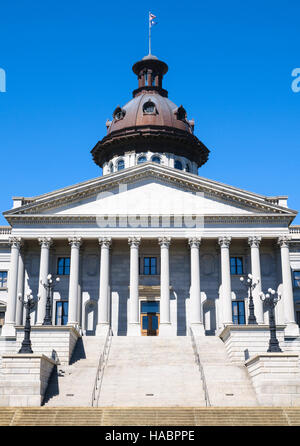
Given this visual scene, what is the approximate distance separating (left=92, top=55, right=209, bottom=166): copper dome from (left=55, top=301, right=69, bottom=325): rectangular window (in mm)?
21036

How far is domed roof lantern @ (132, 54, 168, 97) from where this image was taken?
75.1m

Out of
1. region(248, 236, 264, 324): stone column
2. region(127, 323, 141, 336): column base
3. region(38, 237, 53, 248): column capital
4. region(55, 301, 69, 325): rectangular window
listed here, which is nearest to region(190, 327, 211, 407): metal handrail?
region(127, 323, 141, 336): column base

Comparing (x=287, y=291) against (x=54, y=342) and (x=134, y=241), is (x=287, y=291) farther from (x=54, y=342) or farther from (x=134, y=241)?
(x=54, y=342)

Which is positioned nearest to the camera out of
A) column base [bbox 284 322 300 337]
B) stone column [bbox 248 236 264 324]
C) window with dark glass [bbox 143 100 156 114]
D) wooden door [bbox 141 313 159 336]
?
column base [bbox 284 322 300 337]

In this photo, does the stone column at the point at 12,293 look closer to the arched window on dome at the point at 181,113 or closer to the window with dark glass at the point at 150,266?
the window with dark glass at the point at 150,266

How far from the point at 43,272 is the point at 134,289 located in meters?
7.24

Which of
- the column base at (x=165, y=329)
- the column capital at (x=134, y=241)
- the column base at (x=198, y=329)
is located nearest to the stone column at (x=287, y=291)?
the column base at (x=198, y=329)

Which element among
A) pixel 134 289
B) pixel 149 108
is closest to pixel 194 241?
pixel 134 289

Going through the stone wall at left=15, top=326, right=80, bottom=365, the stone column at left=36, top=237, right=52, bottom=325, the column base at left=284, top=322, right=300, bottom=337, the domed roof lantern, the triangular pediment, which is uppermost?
the domed roof lantern

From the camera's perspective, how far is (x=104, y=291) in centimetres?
5009

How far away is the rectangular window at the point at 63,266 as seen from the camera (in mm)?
53156

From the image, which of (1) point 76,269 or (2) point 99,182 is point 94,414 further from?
(2) point 99,182

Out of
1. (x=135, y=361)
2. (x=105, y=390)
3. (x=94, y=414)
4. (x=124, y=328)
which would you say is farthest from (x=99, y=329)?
(x=94, y=414)

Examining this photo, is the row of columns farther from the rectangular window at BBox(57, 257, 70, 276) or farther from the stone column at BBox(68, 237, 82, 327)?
the rectangular window at BBox(57, 257, 70, 276)
